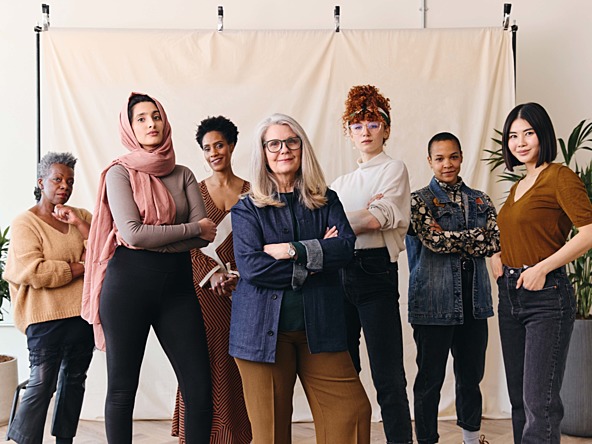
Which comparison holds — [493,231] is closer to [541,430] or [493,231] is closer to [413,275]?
[413,275]

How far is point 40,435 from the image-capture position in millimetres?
3158

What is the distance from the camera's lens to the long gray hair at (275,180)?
96.0 inches

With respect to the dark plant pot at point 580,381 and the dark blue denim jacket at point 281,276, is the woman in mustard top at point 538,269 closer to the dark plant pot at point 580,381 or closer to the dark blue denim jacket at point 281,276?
the dark blue denim jacket at point 281,276

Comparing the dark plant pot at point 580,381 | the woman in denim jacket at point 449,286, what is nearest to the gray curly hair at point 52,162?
the woman in denim jacket at point 449,286

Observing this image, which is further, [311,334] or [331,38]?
[331,38]

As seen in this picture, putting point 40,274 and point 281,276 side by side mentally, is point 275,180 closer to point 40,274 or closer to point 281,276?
point 281,276

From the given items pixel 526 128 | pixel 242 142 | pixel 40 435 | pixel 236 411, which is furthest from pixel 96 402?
pixel 526 128

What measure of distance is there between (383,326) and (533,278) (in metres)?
0.66

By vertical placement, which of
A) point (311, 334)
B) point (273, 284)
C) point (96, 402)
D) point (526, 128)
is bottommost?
point (96, 402)

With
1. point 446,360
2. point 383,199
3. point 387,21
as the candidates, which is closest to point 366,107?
point 383,199

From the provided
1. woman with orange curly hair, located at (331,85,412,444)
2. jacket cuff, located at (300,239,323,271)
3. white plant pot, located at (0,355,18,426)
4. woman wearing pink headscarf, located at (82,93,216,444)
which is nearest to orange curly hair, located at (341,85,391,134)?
woman with orange curly hair, located at (331,85,412,444)

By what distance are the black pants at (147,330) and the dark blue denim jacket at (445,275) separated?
1.03 meters

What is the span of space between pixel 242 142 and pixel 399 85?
1.06m

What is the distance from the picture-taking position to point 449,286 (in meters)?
3.09
